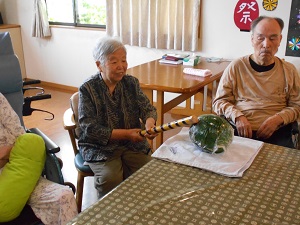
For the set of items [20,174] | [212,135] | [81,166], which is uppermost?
[212,135]

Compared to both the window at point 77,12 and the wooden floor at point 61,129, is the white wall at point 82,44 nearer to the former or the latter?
the window at point 77,12

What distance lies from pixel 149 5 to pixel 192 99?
1.13 meters

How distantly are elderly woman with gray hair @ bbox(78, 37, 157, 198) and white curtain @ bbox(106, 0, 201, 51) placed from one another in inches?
76.6

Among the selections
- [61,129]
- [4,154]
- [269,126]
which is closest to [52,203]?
[4,154]

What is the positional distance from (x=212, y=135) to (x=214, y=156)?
0.08 m

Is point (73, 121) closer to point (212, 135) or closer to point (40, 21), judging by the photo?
point (212, 135)

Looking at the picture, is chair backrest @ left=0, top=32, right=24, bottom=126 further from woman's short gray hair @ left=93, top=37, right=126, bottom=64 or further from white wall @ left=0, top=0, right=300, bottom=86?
white wall @ left=0, top=0, right=300, bottom=86

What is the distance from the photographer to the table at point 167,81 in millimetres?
2370

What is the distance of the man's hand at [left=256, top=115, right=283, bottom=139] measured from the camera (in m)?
1.88

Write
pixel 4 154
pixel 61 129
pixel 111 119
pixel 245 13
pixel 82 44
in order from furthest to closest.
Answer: pixel 82 44 → pixel 61 129 → pixel 245 13 → pixel 111 119 → pixel 4 154

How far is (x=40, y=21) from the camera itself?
4734 mm

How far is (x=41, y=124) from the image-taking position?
374 centimetres

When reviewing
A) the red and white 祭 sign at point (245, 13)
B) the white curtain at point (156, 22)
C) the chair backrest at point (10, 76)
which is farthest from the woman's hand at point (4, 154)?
the red and white 祭 sign at point (245, 13)

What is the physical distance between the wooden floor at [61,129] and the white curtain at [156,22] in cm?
86
